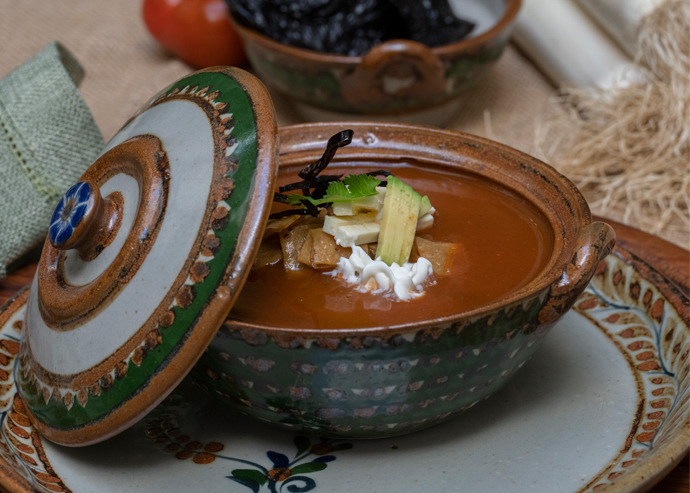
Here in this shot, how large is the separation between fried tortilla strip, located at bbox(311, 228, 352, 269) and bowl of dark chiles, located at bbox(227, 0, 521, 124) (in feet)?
4.58

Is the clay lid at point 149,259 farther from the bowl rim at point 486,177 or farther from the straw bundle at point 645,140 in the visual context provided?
the straw bundle at point 645,140

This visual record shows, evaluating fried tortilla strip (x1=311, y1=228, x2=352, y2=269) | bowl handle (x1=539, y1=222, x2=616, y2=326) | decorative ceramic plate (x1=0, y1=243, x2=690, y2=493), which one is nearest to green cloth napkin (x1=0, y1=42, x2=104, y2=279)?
decorative ceramic plate (x1=0, y1=243, x2=690, y2=493)

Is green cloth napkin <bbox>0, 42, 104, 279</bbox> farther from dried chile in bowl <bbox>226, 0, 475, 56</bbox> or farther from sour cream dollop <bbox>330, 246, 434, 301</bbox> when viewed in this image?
sour cream dollop <bbox>330, 246, 434, 301</bbox>

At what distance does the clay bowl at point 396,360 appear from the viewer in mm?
1188

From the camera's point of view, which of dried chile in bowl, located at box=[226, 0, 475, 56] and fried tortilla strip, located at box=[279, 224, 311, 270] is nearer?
fried tortilla strip, located at box=[279, 224, 311, 270]

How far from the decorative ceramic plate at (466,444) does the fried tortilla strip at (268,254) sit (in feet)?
1.04

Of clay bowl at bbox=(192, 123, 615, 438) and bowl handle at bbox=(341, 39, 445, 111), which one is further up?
clay bowl at bbox=(192, 123, 615, 438)

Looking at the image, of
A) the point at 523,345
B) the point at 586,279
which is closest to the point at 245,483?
the point at 523,345

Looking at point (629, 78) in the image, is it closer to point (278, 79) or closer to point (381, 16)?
point (381, 16)

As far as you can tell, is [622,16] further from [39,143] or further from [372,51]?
[39,143]

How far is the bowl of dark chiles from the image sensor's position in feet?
8.98

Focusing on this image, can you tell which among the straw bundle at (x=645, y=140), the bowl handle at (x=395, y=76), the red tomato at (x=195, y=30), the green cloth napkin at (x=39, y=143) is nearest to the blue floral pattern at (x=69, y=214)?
the green cloth napkin at (x=39, y=143)

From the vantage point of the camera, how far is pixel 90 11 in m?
4.02

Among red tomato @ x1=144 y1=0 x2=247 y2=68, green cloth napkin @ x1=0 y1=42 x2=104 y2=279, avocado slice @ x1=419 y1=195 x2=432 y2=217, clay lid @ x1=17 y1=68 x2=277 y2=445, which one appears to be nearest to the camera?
clay lid @ x1=17 y1=68 x2=277 y2=445
